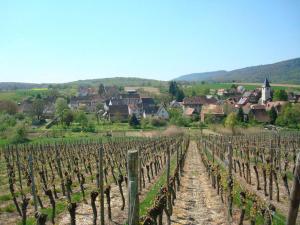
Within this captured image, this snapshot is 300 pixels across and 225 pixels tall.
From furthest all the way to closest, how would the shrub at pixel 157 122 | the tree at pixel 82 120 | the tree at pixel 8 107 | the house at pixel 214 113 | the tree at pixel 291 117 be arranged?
the tree at pixel 8 107
the house at pixel 214 113
the shrub at pixel 157 122
the tree at pixel 82 120
the tree at pixel 291 117

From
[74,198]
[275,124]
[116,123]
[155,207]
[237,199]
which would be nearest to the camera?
[155,207]

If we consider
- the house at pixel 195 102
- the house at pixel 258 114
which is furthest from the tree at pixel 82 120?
the house at pixel 195 102

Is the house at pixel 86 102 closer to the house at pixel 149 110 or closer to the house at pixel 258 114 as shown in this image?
the house at pixel 149 110

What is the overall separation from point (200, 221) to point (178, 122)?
201 feet

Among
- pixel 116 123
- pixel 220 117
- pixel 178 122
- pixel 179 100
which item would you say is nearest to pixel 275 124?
pixel 220 117

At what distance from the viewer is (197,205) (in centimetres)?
1359

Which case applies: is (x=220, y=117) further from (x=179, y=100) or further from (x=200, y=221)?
(x=200, y=221)

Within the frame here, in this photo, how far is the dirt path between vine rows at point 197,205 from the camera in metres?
11.5

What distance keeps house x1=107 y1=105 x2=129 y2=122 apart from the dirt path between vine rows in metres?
61.5

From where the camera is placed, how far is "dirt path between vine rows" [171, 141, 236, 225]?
37.8 feet

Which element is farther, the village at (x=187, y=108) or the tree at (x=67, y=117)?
the village at (x=187, y=108)

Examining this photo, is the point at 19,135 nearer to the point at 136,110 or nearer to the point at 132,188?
the point at 136,110

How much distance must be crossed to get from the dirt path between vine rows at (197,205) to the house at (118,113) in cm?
6147

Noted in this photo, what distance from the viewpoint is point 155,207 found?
7918 millimetres
